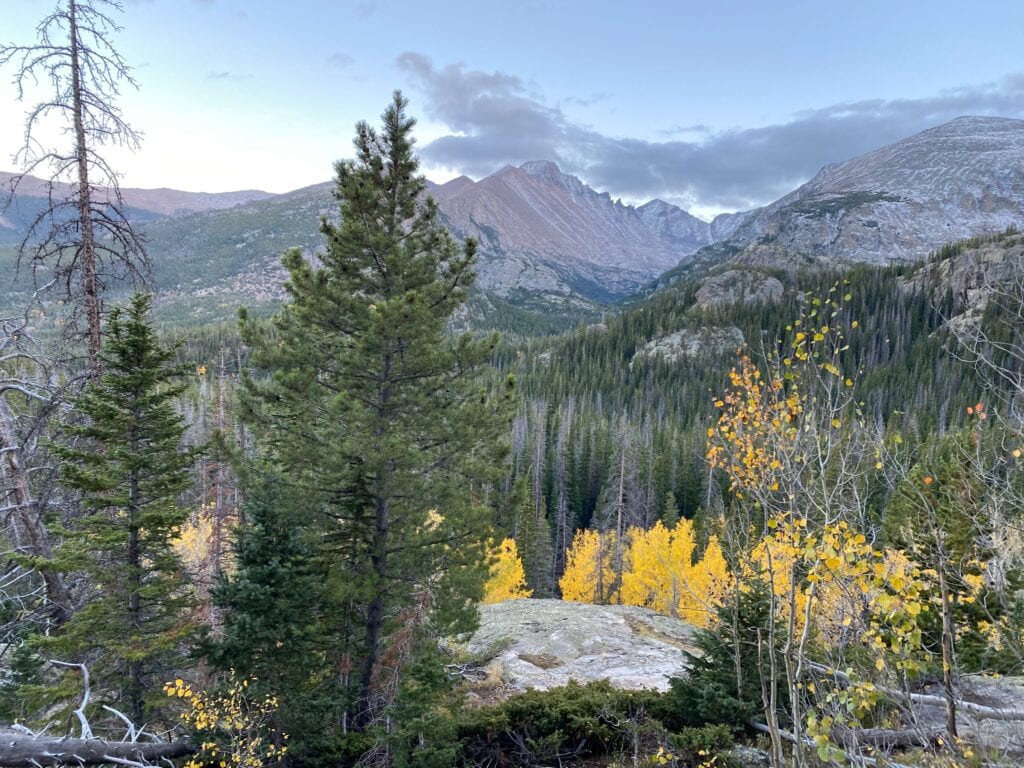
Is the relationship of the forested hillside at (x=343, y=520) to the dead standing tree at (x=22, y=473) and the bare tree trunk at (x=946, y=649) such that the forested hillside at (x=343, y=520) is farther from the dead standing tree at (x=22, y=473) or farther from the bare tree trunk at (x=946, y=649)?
the bare tree trunk at (x=946, y=649)

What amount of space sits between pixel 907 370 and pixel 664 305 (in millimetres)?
65648

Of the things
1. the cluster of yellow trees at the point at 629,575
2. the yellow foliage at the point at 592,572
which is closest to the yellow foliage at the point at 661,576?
the cluster of yellow trees at the point at 629,575

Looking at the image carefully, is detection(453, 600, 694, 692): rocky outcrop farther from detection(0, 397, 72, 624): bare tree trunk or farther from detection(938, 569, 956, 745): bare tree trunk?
detection(938, 569, 956, 745): bare tree trunk

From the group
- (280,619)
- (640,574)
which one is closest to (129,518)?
(280,619)

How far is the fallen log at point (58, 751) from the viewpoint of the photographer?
6.04m

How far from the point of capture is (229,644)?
27.3 ft

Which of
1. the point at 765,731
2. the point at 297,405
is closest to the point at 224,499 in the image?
the point at 297,405

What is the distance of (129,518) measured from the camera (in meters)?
8.18

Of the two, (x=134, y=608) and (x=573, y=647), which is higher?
(x=134, y=608)

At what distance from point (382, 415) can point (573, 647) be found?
1160cm

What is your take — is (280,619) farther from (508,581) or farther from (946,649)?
(508,581)

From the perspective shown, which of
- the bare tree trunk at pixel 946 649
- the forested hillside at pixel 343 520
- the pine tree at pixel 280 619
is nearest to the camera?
the bare tree trunk at pixel 946 649

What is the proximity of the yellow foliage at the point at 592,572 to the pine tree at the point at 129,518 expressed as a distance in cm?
2720

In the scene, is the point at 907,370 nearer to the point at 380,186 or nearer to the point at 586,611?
the point at 586,611
